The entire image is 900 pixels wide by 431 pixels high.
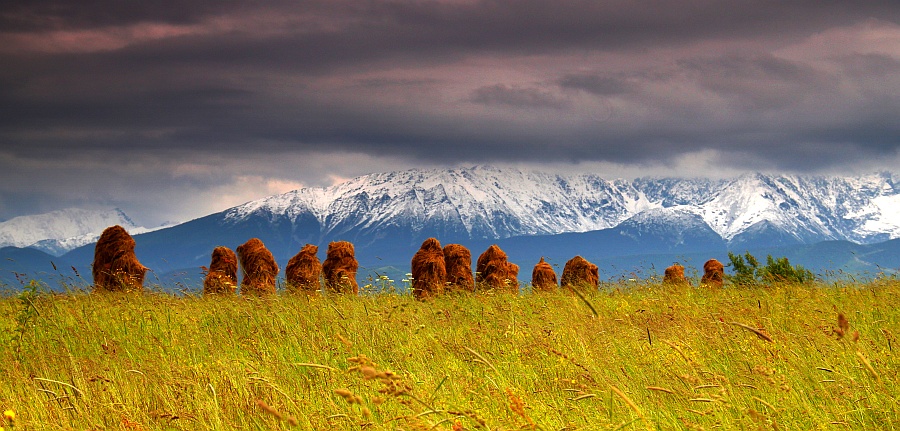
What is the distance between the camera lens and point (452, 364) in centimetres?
809

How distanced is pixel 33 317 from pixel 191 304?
2682 millimetres

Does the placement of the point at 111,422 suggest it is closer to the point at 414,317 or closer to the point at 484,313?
the point at 414,317

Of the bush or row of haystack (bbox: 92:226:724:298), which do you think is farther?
row of haystack (bbox: 92:226:724:298)

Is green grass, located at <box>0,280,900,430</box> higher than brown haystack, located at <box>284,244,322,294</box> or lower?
lower

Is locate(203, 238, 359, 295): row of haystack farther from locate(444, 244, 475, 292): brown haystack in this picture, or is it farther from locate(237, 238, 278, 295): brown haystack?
locate(444, 244, 475, 292): brown haystack

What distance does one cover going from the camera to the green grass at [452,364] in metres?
5.88

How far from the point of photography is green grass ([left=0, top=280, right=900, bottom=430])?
5.88 meters

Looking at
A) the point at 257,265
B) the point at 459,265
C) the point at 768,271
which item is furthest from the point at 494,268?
the point at 768,271

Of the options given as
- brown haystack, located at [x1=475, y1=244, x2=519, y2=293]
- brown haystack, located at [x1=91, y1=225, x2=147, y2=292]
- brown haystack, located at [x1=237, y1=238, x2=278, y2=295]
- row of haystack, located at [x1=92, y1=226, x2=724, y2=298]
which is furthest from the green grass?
brown haystack, located at [x1=475, y1=244, x2=519, y2=293]

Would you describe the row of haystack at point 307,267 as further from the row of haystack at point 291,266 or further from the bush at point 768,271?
the bush at point 768,271

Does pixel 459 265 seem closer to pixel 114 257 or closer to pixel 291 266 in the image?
pixel 291 266

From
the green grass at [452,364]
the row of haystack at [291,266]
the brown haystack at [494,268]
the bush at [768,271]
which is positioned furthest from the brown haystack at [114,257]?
the bush at [768,271]

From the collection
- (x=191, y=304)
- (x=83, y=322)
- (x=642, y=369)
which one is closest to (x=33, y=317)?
(x=83, y=322)

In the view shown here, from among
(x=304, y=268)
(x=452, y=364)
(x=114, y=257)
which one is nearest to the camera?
(x=452, y=364)
